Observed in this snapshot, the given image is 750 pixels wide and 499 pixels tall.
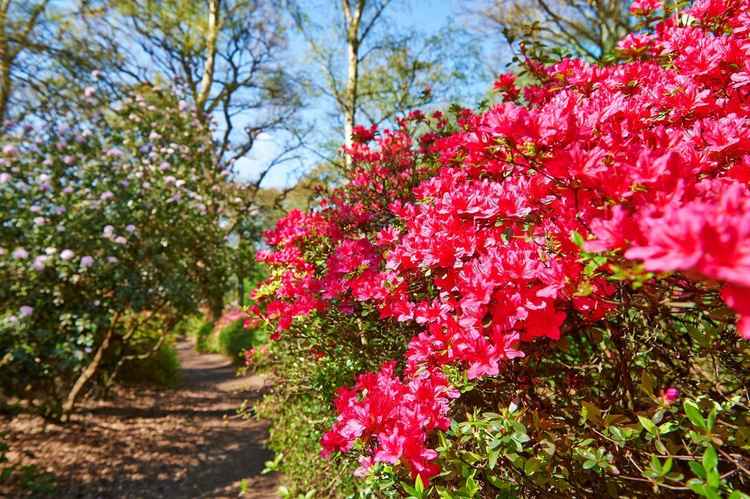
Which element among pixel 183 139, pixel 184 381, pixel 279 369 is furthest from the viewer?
→ pixel 184 381

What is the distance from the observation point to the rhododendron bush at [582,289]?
2.55 feet

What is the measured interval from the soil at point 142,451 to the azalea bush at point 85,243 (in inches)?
13.1

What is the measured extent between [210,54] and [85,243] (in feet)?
28.5

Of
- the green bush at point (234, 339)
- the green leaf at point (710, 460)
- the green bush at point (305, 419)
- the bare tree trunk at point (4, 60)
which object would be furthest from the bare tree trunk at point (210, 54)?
the green leaf at point (710, 460)

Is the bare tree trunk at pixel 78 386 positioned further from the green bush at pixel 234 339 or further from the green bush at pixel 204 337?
the green bush at pixel 204 337

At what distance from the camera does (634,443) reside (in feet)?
3.91

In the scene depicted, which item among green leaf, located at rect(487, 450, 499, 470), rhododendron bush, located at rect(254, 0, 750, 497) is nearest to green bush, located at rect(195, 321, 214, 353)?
rhododendron bush, located at rect(254, 0, 750, 497)

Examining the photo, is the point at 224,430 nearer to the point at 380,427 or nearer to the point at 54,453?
the point at 54,453

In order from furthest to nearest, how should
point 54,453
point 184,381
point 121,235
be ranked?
point 184,381, point 121,235, point 54,453

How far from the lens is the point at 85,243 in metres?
4.22

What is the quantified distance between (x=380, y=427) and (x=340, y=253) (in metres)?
1.05

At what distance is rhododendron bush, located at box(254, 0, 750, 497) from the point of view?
78 centimetres

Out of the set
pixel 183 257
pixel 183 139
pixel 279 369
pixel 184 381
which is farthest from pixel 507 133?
pixel 184 381

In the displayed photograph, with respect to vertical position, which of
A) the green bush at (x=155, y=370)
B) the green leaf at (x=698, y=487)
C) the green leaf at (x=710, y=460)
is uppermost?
the green leaf at (x=710, y=460)
